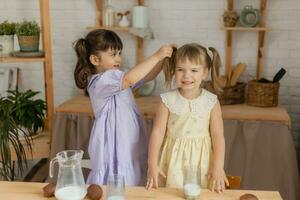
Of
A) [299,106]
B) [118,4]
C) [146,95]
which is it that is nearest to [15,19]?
[118,4]

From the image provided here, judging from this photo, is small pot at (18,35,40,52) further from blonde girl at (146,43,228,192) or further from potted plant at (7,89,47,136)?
blonde girl at (146,43,228,192)

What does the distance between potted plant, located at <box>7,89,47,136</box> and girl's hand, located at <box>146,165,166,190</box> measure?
1.35m

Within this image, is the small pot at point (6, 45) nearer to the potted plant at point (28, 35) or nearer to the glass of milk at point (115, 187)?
the potted plant at point (28, 35)

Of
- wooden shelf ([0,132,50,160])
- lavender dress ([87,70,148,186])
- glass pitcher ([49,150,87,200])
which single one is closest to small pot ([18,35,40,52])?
wooden shelf ([0,132,50,160])

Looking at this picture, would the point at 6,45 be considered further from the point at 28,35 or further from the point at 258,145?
the point at 258,145

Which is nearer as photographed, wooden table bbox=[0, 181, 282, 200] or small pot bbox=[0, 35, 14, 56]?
wooden table bbox=[0, 181, 282, 200]

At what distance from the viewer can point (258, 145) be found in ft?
9.12

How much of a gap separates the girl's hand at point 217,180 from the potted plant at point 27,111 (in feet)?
4.95

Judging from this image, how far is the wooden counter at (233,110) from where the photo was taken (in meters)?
2.74

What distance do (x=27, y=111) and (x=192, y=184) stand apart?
5.60ft

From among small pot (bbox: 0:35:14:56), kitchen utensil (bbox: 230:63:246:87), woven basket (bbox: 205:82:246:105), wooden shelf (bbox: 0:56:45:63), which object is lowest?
woven basket (bbox: 205:82:246:105)

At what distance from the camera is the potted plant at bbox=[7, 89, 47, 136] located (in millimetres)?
2766

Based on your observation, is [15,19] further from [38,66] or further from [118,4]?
[118,4]

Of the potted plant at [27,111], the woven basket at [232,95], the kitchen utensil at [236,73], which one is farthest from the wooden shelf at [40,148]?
the kitchen utensil at [236,73]
